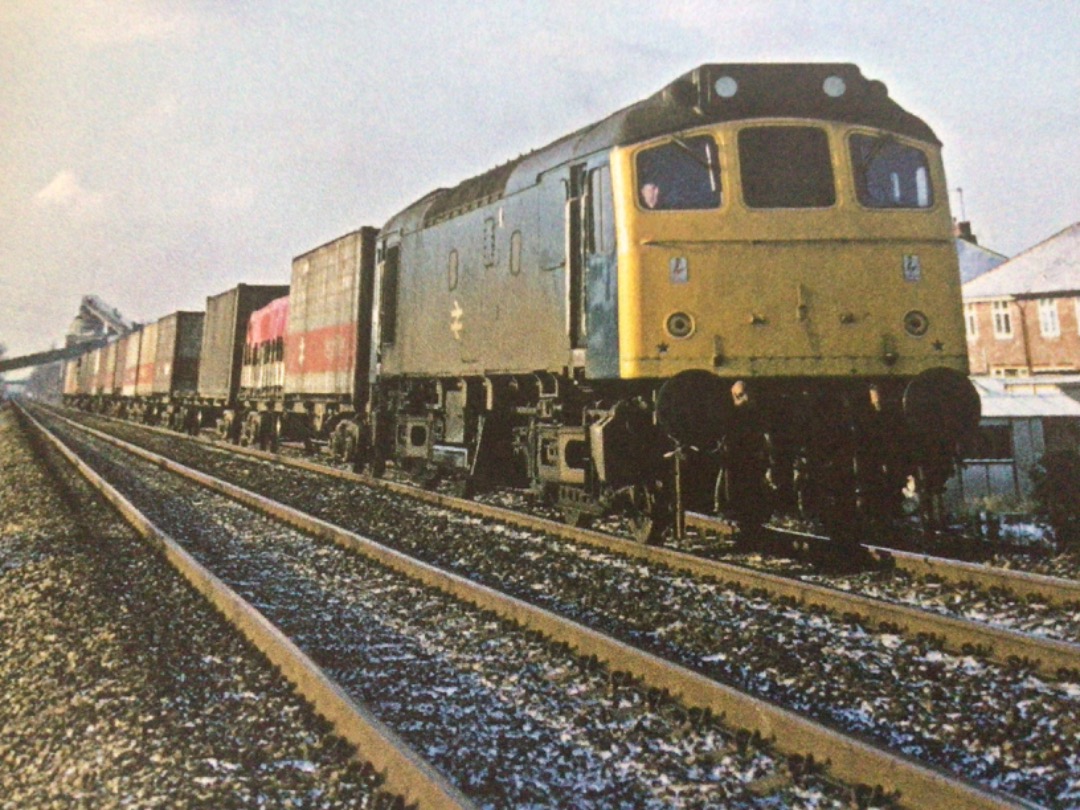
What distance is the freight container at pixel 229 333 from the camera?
837 inches

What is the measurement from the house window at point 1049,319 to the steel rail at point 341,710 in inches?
1310

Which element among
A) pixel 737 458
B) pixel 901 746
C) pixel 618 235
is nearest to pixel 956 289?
pixel 737 458

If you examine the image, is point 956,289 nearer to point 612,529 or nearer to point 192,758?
point 612,529

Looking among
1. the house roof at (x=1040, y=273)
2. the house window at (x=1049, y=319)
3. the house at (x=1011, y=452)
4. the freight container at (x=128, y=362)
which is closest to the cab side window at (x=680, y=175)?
the house at (x=1011, y=452)

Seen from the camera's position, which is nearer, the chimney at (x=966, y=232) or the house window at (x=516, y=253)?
the house window at (x=516, y=253)

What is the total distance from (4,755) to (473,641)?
2246mm

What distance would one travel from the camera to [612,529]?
315 inches

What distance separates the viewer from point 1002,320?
32.3 metres

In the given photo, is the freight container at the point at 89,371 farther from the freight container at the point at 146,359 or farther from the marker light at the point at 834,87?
the marker light at the point at 834,87

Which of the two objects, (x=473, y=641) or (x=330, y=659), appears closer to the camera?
(x=330, y=659)

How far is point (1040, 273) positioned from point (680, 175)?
31575 mm

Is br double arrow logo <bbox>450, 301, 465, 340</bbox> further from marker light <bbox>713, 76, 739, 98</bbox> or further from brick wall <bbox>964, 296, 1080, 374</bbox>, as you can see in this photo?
brick wall <bbox>964, 296, 1080, 374</bbox>

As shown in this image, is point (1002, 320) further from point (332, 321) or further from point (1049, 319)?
point (332, 321)

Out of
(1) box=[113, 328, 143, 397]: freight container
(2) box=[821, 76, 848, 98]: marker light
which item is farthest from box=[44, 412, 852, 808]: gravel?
(1) box=[113, 328, 143, 397]: freight container
